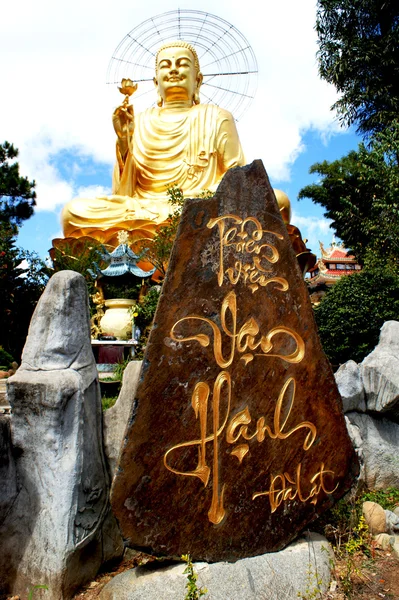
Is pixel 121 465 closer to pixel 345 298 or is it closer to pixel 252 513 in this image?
pixel 252 513

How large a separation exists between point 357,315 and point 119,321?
3.07 meters

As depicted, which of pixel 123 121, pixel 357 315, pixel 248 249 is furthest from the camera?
pixel 123 121

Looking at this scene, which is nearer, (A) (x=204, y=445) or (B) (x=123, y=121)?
(A) (x=204, y=445)

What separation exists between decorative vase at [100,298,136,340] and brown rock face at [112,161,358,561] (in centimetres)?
474

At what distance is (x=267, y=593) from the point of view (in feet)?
6.91

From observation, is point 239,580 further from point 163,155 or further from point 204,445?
point 163,155

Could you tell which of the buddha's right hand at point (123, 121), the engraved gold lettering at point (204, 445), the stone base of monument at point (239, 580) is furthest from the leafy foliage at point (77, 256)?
the stone base of monument at point (239, 580)

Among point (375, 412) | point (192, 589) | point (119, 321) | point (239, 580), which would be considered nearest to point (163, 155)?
point (119, 321)

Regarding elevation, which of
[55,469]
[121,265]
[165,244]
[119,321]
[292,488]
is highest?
[165,244]

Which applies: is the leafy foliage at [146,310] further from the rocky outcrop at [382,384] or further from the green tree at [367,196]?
the green tree at [367,196]

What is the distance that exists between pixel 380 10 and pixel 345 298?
1135 cm

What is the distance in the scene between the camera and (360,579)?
240 centimetres

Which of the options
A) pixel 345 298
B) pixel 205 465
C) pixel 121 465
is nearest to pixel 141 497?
pixel 121 465

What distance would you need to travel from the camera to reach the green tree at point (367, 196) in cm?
1010
